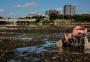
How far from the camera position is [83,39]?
3641 cm

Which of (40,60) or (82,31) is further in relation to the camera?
(82,31)

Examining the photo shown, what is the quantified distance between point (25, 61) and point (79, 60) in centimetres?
470

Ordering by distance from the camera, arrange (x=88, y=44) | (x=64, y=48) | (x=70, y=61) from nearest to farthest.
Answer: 1. (x=70, y=61)
2. (x=88, y=44)
3. (x=64, y=48)

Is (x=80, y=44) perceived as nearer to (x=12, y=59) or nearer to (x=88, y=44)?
(x=88, y=44)

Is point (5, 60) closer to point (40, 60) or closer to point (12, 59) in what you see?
point (12, 59)

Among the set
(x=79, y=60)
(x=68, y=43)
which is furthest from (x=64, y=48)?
(x=79, y=60)

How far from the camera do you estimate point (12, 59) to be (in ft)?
91.8

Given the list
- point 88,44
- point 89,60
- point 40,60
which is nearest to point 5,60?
point 40,60

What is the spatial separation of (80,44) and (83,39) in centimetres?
71

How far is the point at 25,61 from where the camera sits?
26.5 m

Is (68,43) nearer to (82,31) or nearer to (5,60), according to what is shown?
(82,31)

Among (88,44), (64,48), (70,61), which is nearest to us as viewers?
(70,61)

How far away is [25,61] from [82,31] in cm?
1319

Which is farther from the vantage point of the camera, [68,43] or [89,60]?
[68,43]
